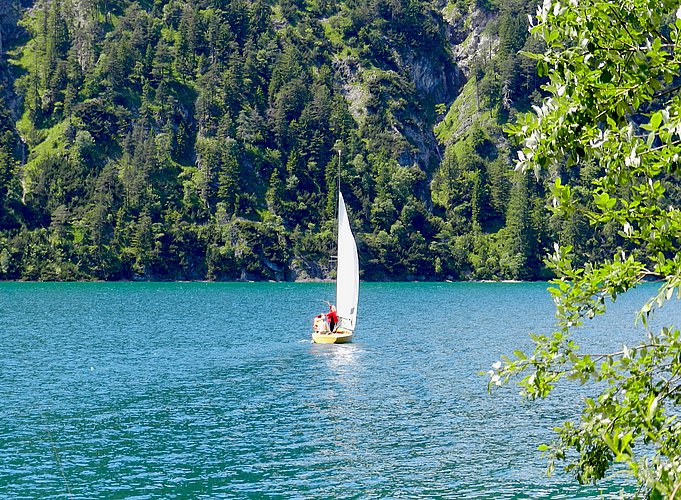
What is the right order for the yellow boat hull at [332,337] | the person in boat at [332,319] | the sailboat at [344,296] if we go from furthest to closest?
the person in boat at [332,319]
the sailboat at [344,296]
the yellow boat hull at [332,337]

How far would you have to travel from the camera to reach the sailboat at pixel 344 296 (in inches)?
3504

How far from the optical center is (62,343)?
90250mm

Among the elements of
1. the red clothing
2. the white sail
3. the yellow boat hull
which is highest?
the white sail

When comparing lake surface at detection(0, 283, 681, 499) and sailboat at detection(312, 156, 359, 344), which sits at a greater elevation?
sailboat at detection(312, 156, 359, 344)

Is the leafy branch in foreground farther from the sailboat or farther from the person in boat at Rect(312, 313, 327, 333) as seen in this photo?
the person in boat at Rect(312, 313, 327, 333)

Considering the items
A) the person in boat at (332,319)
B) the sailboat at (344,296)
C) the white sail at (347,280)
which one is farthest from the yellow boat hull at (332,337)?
the white sail at (347,280)

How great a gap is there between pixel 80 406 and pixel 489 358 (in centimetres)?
3880

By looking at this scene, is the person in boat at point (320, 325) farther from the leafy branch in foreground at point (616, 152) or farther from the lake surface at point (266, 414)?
the leafy branch in foreground at point (616, 152)

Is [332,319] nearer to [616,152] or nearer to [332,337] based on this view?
[332,337]

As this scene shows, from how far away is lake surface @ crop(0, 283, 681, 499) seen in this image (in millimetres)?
38156

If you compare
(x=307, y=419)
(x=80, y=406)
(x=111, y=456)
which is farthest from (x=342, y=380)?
(x=111, y=456)

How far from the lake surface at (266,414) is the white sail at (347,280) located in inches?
195

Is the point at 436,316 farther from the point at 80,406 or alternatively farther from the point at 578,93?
the point at 578,93

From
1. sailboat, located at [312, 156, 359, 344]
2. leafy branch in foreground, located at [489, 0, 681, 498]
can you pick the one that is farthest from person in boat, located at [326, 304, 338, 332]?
leafy branch in foreground, located at [489, 0, 681, 498]
